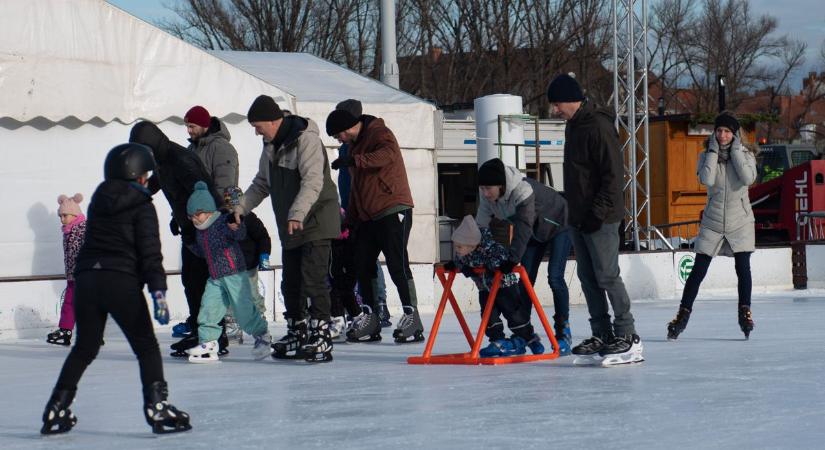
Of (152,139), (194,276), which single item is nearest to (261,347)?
(194,276)

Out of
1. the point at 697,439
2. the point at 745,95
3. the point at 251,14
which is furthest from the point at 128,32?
the point at 745,95

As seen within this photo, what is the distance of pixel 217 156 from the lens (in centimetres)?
786

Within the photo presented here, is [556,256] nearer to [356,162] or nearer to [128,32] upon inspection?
[356,162]

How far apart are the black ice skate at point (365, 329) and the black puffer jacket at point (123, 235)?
361 centimetres

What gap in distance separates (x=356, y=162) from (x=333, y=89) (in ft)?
18.5

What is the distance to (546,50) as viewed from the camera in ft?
124

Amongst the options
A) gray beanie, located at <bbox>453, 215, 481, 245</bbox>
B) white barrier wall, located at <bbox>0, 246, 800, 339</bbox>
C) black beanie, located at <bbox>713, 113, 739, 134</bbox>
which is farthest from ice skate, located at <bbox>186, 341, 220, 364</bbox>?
black beanie, located at <bbox>713, 113, 739, 134</bbox>

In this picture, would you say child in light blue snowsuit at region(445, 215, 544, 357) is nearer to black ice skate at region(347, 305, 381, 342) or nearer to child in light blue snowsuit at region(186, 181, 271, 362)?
child in light blue snowsuit at region(186, 181, 271, 362)

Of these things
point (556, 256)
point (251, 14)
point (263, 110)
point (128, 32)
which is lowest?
point (556, 256)

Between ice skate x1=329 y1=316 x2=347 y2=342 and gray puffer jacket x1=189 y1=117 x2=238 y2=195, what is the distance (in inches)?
48.0

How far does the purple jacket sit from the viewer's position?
→ 23.6ft

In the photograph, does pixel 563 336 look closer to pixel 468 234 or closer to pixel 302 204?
pixel 468 234

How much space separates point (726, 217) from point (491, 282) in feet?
6.55

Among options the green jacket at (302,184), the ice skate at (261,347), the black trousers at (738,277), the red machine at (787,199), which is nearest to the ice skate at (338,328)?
the ice skate at (261,347)
